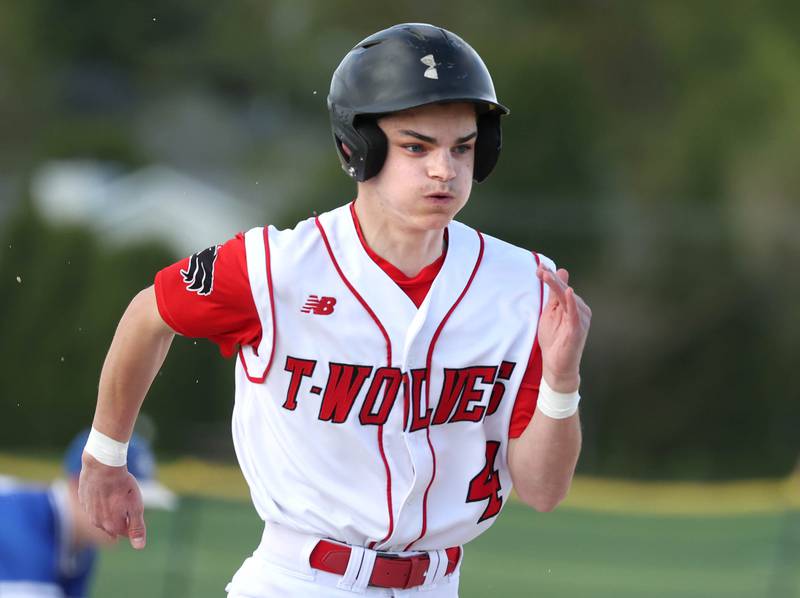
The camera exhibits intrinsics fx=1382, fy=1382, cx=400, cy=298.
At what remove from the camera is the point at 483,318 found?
11.5ft

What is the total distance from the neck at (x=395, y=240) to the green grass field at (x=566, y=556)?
16.7ft

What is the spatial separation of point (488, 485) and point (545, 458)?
199mm

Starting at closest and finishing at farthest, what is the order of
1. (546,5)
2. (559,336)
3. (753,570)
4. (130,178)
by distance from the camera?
1. (559,336)
2. (753,570)
3. (130,178)
4. (546,5)

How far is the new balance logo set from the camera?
11.2ft

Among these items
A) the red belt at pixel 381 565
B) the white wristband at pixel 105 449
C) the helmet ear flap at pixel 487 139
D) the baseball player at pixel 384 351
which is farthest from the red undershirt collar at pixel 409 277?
the white wristband at pixel 105 449

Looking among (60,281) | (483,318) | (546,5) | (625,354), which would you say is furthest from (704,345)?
(483,318)

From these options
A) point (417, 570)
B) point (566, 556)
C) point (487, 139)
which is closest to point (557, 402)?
point (417, 570)

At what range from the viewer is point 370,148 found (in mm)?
3363

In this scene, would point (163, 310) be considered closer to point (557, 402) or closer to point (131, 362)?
point (131, 362)

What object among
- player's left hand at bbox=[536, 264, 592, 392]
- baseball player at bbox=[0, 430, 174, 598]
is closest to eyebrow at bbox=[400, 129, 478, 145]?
player's left hand at bbox=[536, 264, 592, 392]

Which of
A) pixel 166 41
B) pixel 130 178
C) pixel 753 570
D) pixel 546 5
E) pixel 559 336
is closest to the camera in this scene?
pixel 559 336

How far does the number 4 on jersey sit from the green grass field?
498 centimetres

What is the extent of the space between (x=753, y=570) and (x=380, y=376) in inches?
256

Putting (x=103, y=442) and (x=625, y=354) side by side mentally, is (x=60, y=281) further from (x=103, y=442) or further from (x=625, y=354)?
(x=103, y=442)
